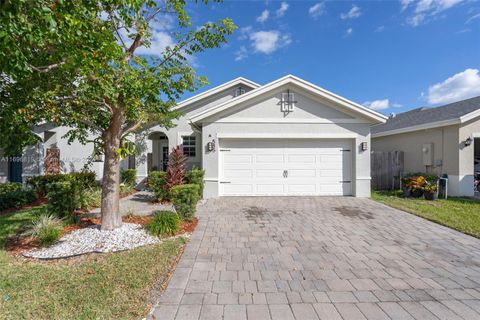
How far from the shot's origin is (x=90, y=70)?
369 cm

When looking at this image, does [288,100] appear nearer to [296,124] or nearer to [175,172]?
[296,124]

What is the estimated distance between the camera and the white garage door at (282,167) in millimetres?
10219

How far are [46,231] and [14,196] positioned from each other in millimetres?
5004

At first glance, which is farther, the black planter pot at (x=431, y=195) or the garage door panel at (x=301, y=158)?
the garage door panel at (x=301, y=158)

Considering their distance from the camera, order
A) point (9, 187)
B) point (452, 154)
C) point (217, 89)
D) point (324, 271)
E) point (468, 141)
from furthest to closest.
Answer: point (217, 89)
point (452, 154)
point (468, 141)
point (9, 187)
point (324, 271)

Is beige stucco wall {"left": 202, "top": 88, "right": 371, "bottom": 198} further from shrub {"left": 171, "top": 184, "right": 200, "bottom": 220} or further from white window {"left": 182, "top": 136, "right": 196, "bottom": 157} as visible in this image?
shrub {"left": 171, "top": 184, "right": 200, "bottom": 220}

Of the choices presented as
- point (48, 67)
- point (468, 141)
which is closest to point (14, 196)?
point (48, 67)

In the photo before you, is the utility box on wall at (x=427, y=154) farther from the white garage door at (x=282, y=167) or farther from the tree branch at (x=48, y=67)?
the tree branch at (x=48, y=67)

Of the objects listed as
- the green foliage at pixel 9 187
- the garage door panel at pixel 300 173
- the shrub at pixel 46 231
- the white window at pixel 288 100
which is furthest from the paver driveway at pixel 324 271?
the green foliage at pixel 9 187

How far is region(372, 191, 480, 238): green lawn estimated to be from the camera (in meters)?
6.28

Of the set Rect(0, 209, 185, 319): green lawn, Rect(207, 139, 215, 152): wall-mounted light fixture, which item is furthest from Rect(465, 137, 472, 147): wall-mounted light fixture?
Rect(0, 209, 185, 319): green lawn

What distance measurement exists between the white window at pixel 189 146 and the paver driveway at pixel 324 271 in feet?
22.0

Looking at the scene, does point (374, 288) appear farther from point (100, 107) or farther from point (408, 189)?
point (408, 189)

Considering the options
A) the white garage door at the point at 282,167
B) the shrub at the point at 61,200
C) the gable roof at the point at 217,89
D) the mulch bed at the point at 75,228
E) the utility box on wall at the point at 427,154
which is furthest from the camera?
the gable roof at the point at 217,89
